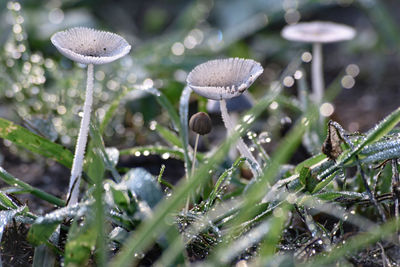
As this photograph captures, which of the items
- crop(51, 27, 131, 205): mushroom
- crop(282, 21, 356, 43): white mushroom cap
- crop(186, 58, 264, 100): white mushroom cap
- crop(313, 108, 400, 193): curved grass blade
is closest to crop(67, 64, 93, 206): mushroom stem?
crop(51, 27, 131, 205): mushroom

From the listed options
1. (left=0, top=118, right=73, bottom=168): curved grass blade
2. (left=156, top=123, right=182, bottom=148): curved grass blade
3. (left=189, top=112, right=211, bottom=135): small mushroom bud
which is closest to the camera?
(left=189, top=112, right=211, bottom=135): small mushroom bud

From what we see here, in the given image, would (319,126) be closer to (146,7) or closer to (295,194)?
(295,194)

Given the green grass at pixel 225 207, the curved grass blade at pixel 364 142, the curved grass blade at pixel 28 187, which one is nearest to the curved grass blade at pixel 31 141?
the green grass at pixel 225 207

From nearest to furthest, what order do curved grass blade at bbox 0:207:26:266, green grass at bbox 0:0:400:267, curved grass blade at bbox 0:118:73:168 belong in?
green grass at bbox 0:0:400:267
curved grass blade at bbox 0:207:26:266
curved grass blade at bbox 0:118:73:168

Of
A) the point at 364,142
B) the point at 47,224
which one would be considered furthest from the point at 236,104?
the point at 47,224

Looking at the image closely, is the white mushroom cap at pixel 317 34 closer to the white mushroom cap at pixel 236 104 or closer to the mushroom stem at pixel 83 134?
the white mushroom cap at pixel 236 104

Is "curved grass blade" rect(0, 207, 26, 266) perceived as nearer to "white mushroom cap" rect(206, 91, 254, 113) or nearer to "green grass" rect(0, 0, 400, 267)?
"green grass" rect(0, 0, 400, 267)
